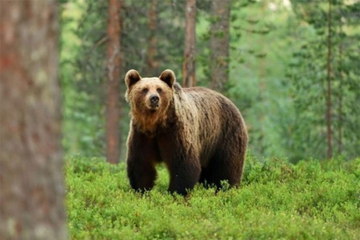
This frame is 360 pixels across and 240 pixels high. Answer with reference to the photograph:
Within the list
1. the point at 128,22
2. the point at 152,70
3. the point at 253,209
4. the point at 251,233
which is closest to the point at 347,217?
the point at 253,209

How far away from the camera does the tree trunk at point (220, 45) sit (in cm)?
1973

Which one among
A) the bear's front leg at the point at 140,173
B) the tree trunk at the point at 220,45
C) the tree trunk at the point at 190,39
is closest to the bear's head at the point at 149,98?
the bear's front leg at the point at 140,173

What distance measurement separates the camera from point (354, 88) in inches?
875

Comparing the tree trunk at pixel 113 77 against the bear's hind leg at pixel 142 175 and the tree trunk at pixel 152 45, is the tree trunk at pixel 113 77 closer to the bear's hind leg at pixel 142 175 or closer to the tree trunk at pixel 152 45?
the tree trunk at pixel 152 45

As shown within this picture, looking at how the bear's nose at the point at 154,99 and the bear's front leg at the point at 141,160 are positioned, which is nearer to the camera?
the bear's nose at the point at 154,99

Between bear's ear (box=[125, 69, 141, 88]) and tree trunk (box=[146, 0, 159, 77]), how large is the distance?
15797 millimetres

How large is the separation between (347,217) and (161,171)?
204 inches

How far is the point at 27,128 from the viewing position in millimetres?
4090

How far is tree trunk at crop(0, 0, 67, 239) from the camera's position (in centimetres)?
406

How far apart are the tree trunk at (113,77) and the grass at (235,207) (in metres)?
10.6

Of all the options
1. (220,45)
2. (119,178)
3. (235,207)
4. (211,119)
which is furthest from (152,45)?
(235,207)

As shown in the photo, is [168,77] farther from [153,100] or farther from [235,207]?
[235,207]

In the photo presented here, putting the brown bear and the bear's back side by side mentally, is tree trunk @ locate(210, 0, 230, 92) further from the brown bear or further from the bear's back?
the brown bear

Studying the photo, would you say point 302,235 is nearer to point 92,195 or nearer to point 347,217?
point 347,217
